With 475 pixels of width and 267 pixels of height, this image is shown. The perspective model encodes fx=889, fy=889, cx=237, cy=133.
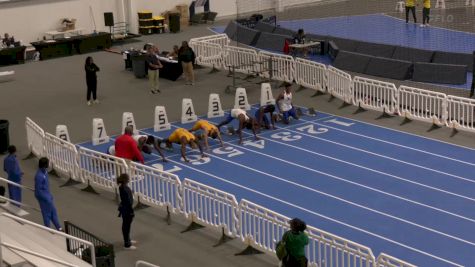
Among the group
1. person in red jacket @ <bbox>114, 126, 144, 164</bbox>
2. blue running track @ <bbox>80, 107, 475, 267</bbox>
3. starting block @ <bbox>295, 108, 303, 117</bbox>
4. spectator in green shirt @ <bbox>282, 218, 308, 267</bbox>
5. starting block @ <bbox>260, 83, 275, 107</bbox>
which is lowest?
blue running track @ <bbox>80, 107, 475, 267</bbox>

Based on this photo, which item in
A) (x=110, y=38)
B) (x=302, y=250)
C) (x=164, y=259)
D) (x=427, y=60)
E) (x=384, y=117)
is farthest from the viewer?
(x=110, y=38)

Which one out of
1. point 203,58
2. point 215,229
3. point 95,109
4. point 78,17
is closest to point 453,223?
point 215,229

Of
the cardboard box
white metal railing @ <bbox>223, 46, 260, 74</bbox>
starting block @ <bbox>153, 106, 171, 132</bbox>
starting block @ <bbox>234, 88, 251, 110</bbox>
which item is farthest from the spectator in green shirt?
the cardboard box

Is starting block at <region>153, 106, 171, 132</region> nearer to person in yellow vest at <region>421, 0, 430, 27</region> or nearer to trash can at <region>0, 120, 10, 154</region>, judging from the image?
trash can at <region>0, 120, 10, 154</region>

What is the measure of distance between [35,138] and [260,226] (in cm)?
821

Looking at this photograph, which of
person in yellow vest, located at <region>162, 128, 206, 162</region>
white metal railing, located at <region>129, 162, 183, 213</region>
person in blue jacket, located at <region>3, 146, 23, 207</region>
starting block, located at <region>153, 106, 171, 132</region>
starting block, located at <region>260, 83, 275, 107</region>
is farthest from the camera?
starting block, located at <region>260, 83, 275, 107</region>

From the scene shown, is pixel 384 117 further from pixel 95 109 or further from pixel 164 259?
pixel 164 259

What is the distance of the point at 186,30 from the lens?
42781mm

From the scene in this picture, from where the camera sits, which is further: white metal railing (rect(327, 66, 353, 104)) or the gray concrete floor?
white metal railing (rect(327, 66, 353, 104))

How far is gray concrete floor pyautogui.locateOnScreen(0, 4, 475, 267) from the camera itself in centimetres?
1627

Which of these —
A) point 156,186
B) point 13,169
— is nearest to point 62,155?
point 13,169

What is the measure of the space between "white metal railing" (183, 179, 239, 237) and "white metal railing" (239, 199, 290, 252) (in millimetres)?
211

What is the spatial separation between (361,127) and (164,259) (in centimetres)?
965

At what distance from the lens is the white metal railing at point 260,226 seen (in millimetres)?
A: 15453
